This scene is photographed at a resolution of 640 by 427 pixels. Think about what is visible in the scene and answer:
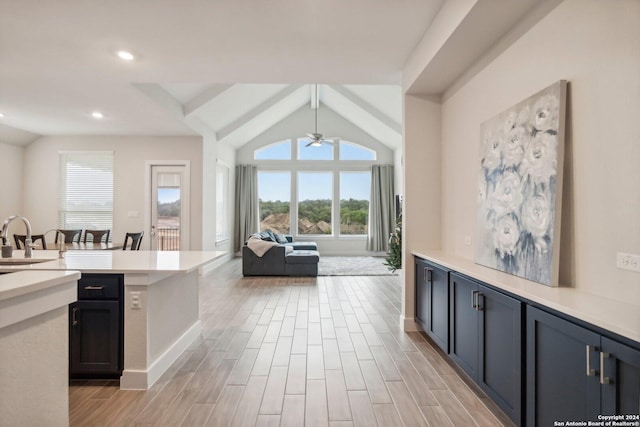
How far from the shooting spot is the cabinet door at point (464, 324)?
224cm

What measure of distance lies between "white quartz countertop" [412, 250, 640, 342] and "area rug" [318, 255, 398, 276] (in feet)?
15.2

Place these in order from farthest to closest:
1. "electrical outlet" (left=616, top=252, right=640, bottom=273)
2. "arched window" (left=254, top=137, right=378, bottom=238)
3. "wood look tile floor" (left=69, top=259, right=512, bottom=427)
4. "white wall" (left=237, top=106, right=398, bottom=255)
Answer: "arched window" (left=254, top=137, right=378, bottom=238)
"white wall" (left=237, top=106, right=398, bottom=255)
"wood look tile floor" (left=69, top=259, right=512, bottom=427)
"electrical outlet" (left=616, top=252, right=640, bottom=273)

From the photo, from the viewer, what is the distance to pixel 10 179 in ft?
21.1

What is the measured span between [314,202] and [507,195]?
25.6 ft

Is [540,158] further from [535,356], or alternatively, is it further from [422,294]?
[422,294]

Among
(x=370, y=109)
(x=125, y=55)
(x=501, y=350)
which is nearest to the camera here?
(x=501, y=350)

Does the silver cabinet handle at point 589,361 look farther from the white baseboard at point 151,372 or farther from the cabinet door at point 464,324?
the white baseboard at point 151,372

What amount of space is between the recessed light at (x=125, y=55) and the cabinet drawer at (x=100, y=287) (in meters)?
2.23

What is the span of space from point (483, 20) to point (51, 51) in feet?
12.8

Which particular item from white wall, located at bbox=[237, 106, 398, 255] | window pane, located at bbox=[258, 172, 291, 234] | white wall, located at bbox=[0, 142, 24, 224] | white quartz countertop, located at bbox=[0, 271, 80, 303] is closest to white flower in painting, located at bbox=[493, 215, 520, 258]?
white quartz countertop, located at bbox=[0, 271, 80, 303]

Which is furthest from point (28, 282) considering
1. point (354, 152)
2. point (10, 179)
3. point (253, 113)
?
point (354, 152)

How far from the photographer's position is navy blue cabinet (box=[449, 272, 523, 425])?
1.77m

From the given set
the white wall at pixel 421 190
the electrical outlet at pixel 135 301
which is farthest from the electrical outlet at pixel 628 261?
the electrical outlet at pixel 135 301

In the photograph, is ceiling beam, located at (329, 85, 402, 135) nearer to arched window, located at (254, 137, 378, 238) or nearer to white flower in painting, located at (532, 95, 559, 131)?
arched window, located at (254, 137, 378, 238)
